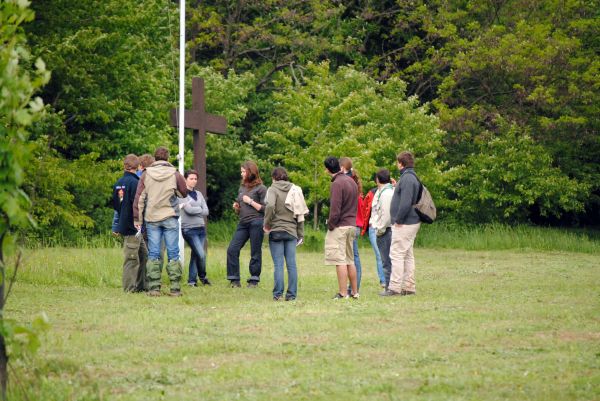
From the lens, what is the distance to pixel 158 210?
49.4 feet

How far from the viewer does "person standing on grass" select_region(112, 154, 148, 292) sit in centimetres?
1585

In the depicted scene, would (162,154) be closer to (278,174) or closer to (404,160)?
(278,174)

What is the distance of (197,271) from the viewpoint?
17531mm

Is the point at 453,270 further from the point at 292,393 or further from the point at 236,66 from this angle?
the point at 236,66

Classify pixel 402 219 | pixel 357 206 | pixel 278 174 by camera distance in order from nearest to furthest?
pixel 278 174 < pixel 402 219 < pixel 357 206

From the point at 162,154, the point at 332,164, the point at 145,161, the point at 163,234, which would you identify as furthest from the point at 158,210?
the point at 332,164

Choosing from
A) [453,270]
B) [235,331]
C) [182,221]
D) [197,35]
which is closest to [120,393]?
[235,331]

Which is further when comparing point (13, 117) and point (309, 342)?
point (309, 342)

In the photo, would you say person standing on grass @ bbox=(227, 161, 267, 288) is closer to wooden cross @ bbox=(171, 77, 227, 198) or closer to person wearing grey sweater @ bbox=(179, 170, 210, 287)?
person wearing grey sweater @ bbox=(179, 170, 210, 287)

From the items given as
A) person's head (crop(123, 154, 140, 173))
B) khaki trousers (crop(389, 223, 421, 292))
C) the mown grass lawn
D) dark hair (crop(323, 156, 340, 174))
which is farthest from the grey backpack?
person's head (crop(123, 154, 140, 173))

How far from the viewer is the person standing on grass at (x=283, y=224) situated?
1492 centimetres

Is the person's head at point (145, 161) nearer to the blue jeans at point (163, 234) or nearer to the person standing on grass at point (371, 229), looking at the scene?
the blue jeans at point (163, 234)

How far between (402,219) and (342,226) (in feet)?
3.29

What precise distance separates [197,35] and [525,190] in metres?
14.4
